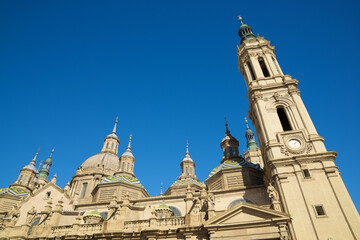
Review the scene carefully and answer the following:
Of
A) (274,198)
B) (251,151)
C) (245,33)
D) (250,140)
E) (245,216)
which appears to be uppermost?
(250,140)

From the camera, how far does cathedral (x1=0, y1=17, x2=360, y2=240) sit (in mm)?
19078

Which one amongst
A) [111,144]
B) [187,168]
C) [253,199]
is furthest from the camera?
[111,144]

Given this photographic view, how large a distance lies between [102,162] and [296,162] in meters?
37.0

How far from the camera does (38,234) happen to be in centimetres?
2242

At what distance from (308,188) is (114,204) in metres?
18.4

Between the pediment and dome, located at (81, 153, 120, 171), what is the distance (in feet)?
105

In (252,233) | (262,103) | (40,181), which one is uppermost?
(40,181)

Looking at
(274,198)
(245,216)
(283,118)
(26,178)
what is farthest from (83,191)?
(283,118)

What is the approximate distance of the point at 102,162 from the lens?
157 ft

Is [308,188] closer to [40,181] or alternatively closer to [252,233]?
[252,233]

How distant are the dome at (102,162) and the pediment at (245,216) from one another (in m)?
32.0

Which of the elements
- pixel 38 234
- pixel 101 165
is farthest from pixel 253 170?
pixel 101 165

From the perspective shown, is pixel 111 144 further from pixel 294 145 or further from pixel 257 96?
pixel 294 145

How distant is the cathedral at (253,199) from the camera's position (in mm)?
19078
